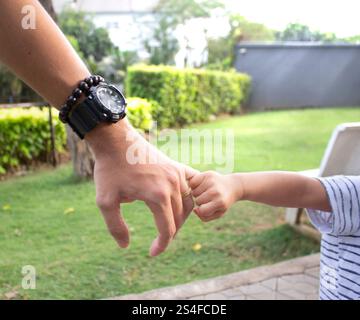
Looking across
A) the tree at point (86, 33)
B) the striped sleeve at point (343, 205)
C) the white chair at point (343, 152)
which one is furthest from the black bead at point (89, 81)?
the tree at point (86, 33)

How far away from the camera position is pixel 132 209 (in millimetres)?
3002

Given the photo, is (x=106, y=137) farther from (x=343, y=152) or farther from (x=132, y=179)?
(x=343, y=152)

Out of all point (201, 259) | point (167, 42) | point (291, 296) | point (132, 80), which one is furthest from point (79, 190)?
point (167, 42)

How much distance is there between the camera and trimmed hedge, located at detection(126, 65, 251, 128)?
6.69m

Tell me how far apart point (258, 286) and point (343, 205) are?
52.9 inches

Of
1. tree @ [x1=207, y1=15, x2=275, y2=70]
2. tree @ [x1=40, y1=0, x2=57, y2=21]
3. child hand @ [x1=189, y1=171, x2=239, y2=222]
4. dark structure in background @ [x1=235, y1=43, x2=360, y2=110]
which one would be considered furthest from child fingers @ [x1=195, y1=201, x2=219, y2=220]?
dark structure in background @ [x1=235, y1=43, x2=360, y2=110]

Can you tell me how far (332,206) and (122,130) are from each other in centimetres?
57

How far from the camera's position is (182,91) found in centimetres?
761

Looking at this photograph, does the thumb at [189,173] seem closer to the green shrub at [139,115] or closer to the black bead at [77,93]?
the black bead at [77,93]

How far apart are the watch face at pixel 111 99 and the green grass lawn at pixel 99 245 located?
124cm

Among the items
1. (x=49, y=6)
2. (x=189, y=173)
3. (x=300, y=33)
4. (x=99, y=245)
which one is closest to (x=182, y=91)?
(x=300, y=33)

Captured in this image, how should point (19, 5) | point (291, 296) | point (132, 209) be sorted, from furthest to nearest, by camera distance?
point (132, 209) < point (291, 296) < point (19, 5)

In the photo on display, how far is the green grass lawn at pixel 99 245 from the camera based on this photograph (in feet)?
7.80

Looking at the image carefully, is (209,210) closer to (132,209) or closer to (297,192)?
(297,192)
